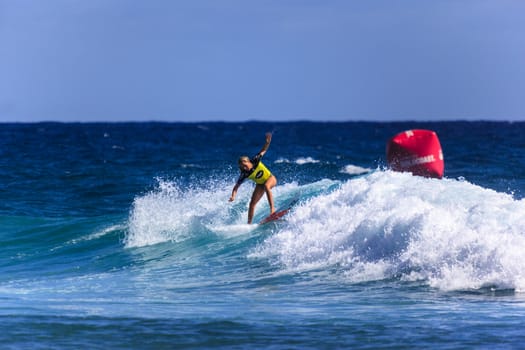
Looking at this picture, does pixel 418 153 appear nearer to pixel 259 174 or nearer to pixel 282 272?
pixel 259 174

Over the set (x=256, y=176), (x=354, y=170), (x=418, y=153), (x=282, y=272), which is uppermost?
(x=418, y=153)

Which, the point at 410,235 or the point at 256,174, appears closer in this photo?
the point at 410,235

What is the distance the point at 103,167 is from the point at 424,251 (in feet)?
84.5

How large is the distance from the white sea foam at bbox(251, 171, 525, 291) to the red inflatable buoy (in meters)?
0.29

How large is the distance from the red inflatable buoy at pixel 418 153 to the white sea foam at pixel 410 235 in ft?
0.94

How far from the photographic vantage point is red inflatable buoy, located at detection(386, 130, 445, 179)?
14469mm

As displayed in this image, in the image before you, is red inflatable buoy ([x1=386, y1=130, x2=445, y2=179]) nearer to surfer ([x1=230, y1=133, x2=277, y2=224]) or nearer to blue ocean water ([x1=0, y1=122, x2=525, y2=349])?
blue ocean water ([x1=0, y1=122, x2=525, y2=349])

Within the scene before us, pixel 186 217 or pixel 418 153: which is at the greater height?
pixel 418 153

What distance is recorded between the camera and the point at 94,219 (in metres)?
19.8

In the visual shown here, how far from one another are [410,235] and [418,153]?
3.35 metres

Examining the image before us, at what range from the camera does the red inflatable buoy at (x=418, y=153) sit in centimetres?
1447

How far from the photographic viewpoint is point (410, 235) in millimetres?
→ 11469

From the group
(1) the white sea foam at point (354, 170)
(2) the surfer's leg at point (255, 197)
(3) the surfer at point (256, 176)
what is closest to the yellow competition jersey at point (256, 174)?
(3) the surfer at point (256, 176)

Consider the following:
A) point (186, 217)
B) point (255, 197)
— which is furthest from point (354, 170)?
point (255, 197)
